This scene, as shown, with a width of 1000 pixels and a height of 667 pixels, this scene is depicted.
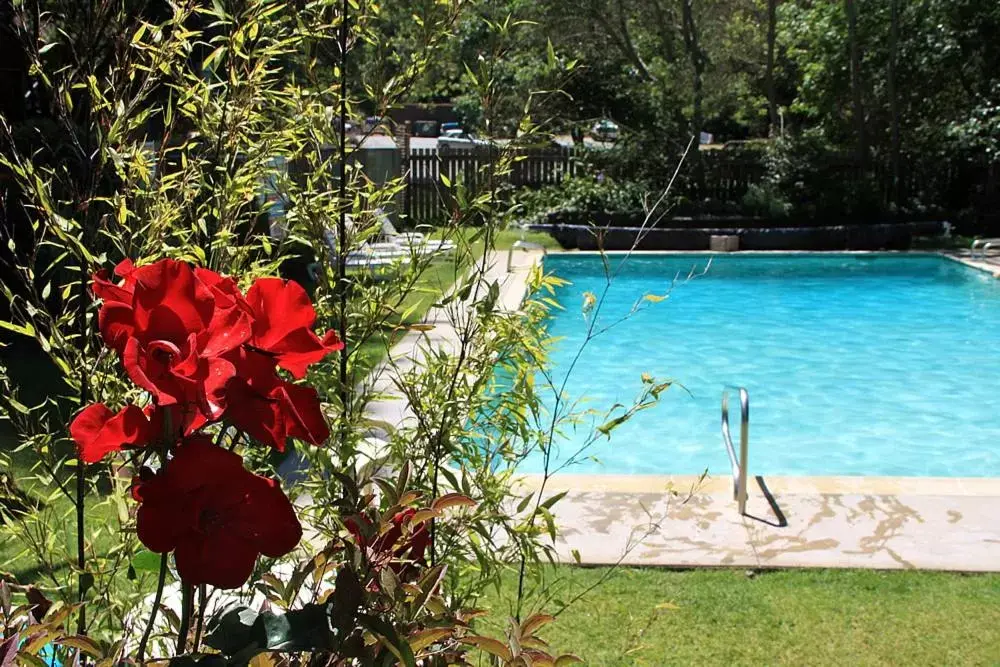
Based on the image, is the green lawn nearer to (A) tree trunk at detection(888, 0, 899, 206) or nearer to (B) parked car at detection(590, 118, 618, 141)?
(A) tree trunk at detection(888, 0, 899, 206)

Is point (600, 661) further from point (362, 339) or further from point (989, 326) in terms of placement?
point (989, 326)

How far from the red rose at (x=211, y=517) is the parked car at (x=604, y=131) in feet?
69.9

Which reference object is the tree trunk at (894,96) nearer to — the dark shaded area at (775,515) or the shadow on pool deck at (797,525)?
the shadow on pool deck at (797,525)

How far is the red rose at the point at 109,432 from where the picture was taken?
100 centimetres

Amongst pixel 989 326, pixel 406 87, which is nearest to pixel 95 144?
pixel 406 87

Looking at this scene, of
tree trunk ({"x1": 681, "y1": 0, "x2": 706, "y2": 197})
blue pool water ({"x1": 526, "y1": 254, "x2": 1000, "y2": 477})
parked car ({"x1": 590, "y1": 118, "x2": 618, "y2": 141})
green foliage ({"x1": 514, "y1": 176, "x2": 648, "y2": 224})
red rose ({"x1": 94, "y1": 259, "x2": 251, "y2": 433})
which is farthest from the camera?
parked car ({"x1": 590, "y1": 118, "x2": 618, "y2": 141})

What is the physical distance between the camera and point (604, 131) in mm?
22062

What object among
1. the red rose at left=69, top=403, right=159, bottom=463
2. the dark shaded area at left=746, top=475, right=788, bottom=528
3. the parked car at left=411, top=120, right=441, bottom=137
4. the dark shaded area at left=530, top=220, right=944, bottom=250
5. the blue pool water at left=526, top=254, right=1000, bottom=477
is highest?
the parked car at left=411, top=120, right=441, bottom=137

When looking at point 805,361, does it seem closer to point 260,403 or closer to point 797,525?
point 797,525

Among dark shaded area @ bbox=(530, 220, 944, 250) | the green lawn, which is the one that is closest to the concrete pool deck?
the green lawn

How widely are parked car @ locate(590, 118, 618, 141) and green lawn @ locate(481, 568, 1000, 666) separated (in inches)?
727

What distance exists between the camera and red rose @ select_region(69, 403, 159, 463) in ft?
3.30

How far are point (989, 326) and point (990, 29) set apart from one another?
894 centimetres

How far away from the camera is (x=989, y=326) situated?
12.4m
